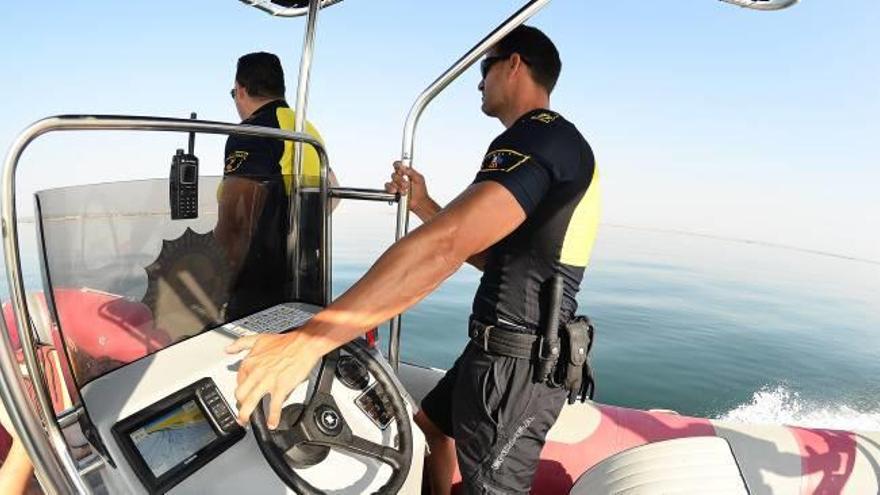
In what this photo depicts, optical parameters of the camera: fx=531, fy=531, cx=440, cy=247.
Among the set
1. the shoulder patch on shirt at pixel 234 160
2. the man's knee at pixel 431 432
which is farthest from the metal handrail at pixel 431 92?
the shoulder patch on shirt at pixel 234 160

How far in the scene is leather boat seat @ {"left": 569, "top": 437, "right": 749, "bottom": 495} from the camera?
1.34m

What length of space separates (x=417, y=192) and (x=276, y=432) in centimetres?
103

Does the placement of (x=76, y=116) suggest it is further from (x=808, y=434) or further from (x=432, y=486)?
(x=808, y=434)

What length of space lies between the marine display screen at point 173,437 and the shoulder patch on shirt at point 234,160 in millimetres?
932

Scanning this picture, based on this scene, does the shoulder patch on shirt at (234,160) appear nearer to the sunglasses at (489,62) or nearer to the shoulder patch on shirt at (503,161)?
the sunglasses at (489,62)

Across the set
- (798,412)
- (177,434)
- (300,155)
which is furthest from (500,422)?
(798,412)

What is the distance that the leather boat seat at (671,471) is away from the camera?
1.34 m

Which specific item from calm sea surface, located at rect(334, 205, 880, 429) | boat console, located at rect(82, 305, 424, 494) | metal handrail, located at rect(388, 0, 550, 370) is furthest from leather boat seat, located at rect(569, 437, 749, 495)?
calm sea surface, located at rect(334, 205, 880, 429)

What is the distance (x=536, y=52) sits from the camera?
4.83 ft

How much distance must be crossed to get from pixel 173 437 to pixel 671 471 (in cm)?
119

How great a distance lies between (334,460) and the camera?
114cm

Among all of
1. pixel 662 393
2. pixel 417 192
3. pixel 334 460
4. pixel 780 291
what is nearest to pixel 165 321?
pixel 334 460

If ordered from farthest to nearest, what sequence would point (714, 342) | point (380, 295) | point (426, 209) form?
point (714, 342), point (426, 209), point (380, 295)

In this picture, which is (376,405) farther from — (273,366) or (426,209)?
(426,209)
